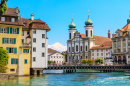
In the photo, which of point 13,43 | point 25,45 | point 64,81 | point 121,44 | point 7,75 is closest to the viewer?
point 64,81

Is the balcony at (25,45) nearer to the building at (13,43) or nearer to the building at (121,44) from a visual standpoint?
the building at (13,43)

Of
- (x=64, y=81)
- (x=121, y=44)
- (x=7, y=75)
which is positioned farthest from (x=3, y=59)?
(x=121, y=44)

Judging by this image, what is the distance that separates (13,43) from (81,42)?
8985 cm

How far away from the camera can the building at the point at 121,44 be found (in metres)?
111

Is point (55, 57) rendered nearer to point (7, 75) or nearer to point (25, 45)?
point (25, 45)

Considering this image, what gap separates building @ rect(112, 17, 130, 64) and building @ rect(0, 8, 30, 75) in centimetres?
5741

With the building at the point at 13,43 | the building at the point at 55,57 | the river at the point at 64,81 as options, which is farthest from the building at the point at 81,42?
the river at the point at 64,81

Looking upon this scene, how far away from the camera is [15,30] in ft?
195

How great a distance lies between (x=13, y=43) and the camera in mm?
59000

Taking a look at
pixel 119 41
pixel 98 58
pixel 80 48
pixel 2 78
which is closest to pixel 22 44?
pixel 2 78

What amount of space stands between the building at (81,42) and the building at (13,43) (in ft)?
276

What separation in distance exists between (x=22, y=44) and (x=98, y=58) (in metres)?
74.7

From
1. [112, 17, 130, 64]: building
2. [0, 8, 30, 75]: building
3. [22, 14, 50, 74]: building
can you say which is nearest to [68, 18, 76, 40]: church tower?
[112, 17, 130, 64]: building

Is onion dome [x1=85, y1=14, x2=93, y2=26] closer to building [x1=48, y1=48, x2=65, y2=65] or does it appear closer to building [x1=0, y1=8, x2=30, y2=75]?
building [x1=48, y1=48, x2=65, y2=65]
